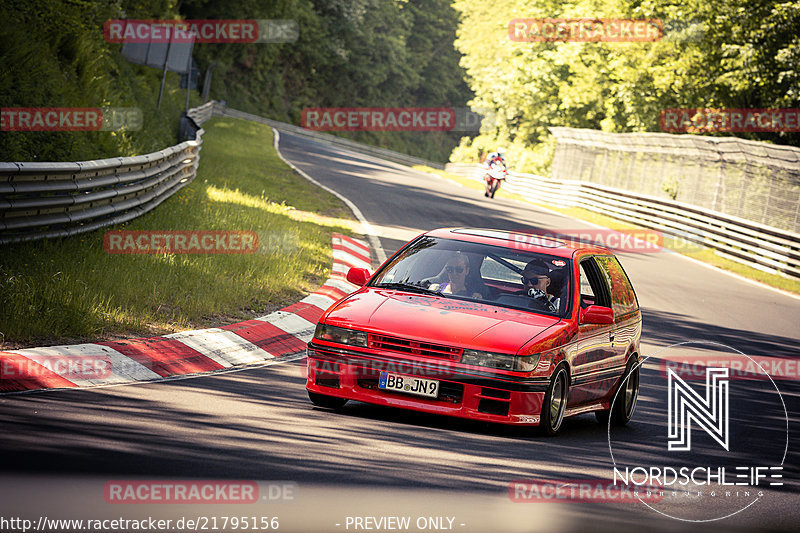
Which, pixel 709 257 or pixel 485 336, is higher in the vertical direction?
pixel 485 336

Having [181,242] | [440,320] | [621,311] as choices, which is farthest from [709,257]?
[440,320]

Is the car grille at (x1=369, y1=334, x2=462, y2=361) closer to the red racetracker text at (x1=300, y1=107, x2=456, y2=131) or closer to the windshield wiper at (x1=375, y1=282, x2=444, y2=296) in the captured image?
the windshield wiper at (x1=375, y1=282, x2=444, y2=296)

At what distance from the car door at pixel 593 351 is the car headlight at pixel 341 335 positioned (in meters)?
1.77

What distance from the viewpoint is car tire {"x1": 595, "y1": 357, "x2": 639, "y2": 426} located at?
914 cm

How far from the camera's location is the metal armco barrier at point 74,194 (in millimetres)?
10203

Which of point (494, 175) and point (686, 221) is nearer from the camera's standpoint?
point (686, 221)

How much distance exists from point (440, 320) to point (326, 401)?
43.8 inches

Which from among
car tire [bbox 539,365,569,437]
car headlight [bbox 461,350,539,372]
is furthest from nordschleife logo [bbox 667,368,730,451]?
car headlight [bbox 461,350,539,372]

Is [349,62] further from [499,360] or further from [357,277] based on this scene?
[499,360]

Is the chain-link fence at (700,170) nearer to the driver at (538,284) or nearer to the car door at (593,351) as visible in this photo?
the car door at (593,351)

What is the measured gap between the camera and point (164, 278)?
38.0 feet

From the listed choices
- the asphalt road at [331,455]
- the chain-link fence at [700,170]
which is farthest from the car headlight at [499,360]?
the chain-link fence at [700,170]

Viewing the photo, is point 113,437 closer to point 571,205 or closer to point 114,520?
point 114,520

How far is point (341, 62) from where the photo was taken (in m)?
92.2
